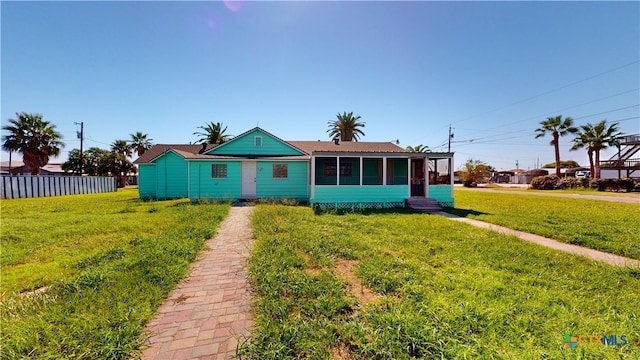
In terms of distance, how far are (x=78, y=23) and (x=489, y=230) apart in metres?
16.2

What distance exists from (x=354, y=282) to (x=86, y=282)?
3930 mm

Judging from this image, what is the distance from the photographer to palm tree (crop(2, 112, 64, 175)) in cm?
2159

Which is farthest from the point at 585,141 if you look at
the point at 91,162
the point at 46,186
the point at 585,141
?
the point at 91,162

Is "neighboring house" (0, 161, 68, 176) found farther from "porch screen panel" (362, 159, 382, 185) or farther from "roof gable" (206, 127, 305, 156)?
"porch screen panel" (362, 159, 382, 185)

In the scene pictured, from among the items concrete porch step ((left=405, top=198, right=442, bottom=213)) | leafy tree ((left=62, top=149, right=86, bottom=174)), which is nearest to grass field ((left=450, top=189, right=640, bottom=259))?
concrete porch step ((left=405, top=198, right=442, bottom=213))

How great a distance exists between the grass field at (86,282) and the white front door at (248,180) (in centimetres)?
760

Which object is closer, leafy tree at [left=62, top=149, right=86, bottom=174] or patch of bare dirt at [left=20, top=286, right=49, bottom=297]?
patch of bare dirt at [left=20, top=286, right=49, bottom=297]

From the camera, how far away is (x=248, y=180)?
48.8 ft

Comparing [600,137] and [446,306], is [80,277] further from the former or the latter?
[600,137]

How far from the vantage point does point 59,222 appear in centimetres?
786

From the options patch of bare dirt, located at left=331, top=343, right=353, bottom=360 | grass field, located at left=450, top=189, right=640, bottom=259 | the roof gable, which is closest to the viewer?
patch of bare dirt, located at left=331, top=343, right=353, bottom=360

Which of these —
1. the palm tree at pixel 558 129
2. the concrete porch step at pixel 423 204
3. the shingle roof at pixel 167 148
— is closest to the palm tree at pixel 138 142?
the shingle roof at pixel 167 148

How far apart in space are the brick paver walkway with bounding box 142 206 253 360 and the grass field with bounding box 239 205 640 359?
0.23 m

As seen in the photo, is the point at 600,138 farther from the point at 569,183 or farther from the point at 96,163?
the point at 96,163
